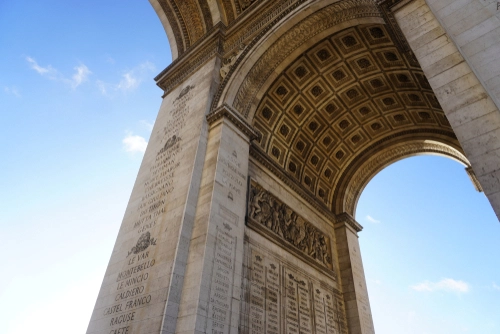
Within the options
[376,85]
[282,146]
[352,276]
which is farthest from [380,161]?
[352,276]

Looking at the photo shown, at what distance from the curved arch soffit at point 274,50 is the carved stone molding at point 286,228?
299cm

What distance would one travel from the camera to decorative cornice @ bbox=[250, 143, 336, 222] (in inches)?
455

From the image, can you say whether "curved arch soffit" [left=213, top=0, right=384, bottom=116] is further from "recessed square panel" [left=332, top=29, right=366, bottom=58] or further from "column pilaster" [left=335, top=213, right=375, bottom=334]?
"column pilaster" [left=335, top=213, right=375, bottom=334]

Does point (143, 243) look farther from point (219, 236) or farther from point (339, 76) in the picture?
point (339, 76)

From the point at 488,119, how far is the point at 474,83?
2.24 ft

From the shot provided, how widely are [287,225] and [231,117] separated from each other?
14.5 ft

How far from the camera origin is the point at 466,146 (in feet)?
15.9

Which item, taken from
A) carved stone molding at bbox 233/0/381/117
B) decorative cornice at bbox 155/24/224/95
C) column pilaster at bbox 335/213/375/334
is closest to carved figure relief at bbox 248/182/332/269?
column pilaster at bbox 335/213/375/334

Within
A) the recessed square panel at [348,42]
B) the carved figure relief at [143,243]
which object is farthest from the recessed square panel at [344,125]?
the carved figure relief at [143,243]

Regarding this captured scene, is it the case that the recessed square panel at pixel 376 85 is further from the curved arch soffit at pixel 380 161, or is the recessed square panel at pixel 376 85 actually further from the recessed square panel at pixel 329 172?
the recessed square panel at pixel 329 172

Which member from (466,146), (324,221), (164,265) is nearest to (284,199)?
→ (324,221)

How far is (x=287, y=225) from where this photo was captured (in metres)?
11.8

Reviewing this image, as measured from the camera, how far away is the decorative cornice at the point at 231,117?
1006 centimetres

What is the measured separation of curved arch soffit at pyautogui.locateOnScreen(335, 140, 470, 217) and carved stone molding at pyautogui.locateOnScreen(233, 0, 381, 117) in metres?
7.00
